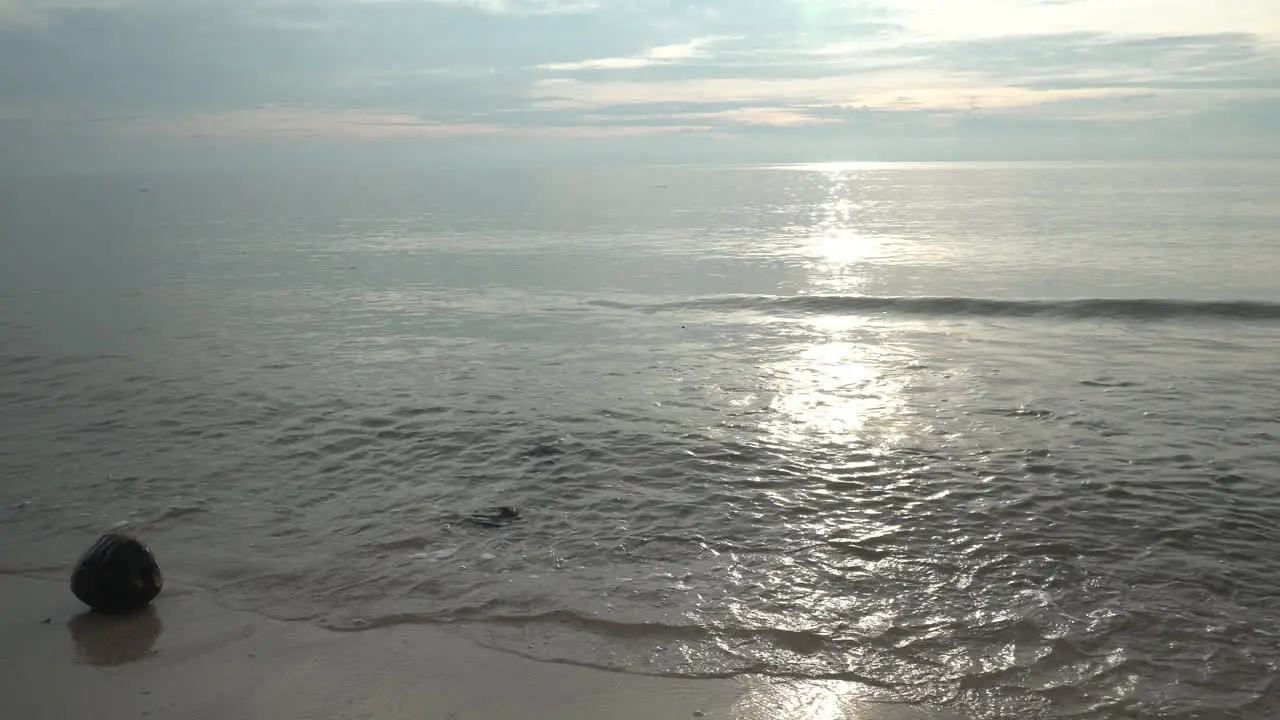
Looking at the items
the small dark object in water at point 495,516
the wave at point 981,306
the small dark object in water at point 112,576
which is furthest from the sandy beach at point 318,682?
the wave at point 981,306

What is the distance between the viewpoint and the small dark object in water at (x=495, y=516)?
1049 centimetres

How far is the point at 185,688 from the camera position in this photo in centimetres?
701

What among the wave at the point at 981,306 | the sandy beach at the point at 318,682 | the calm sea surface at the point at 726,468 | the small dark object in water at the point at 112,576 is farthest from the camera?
the wave at the point at 981,306

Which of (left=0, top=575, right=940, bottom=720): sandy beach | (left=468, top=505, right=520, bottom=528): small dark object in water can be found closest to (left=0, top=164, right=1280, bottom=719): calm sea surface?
(left=468, top=505, right=520, bottom=528): small dark object in water

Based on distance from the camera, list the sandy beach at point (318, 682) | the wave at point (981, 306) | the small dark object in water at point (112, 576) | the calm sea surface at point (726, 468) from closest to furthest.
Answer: the sandy beach at point (318, 682) → the calm sea surface at point (726, 468) → the small dark object in water at point (112, 576) → the wave at point (981, 306)

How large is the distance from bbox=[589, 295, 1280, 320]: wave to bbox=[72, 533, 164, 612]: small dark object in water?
1819 cm

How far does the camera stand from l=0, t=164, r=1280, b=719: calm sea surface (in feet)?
25.7

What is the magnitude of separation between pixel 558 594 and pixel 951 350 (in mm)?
13449

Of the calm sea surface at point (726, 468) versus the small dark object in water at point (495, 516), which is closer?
the calm sea surface at point (726, 468)

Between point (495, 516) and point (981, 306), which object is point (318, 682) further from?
point (981, 306)

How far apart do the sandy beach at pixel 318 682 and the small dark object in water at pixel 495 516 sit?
248 centimetres

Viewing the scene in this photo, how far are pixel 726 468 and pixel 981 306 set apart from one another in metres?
15.7

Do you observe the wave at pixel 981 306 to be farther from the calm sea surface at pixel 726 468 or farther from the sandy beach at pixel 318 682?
the sandy beach at pixel 318 682

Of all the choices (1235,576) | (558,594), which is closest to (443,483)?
(558,594)
